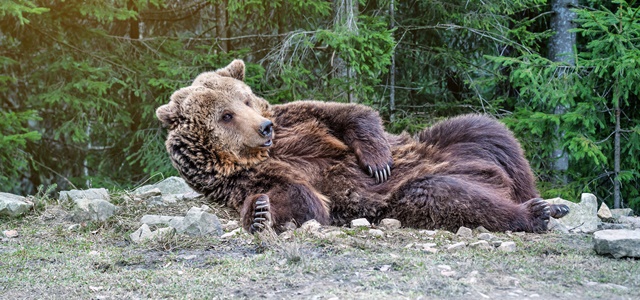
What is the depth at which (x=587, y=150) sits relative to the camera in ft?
26.3

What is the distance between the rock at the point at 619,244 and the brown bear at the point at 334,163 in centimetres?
90

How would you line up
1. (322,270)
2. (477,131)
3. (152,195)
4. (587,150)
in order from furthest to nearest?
1. (587,150)
2. (152,195)
3. (477,131)
4. (322,270)

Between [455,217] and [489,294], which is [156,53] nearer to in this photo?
[455,217]

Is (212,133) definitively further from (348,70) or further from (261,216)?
(348,70)

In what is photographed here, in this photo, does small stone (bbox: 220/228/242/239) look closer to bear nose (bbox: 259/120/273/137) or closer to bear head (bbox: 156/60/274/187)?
bear head (bbox: 156/60/274/187)

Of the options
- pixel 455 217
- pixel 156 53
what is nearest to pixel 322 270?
pixel 455 217

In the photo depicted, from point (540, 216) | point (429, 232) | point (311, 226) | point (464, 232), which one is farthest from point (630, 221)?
point (311, 226)

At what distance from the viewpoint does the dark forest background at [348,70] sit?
857cm

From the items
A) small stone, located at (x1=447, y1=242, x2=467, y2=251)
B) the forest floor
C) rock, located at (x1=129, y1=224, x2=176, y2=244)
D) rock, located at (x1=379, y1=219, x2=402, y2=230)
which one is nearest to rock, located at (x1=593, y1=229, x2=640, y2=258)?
the forest floor

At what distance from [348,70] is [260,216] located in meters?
4.80

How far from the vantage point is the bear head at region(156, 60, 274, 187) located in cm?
516

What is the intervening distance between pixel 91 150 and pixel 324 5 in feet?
17.9

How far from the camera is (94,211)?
203 inches

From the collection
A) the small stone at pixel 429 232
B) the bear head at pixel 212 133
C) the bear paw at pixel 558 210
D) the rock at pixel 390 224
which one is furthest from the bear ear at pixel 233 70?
the bear paw at pixel 558 210
